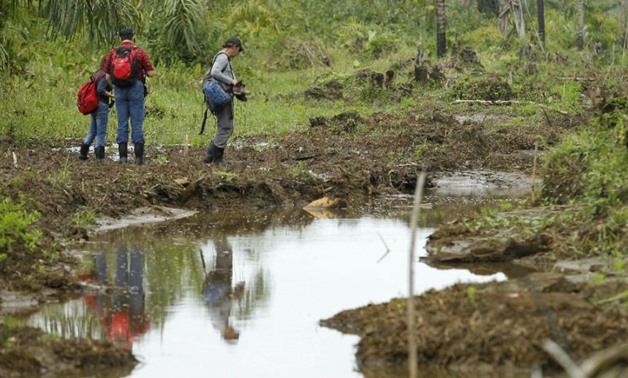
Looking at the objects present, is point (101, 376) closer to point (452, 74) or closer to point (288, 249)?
point (288, 249)

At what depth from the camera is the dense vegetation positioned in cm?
1399

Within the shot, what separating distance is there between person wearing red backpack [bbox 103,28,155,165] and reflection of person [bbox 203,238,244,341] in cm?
446

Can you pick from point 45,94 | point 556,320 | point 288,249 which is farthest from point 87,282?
point 45,94

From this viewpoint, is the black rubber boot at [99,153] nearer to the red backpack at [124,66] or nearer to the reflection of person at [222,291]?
the red backpack at [124,66]

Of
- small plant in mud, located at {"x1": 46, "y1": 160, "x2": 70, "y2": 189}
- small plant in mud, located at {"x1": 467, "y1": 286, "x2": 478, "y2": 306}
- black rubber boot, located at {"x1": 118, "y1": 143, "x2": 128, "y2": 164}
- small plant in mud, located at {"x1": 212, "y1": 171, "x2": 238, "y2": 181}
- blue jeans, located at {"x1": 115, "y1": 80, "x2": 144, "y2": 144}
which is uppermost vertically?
blue jeans, located at {"x1": 115, "y1": 80, "x2": 144, "y2": 144}

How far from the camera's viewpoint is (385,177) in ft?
57.6

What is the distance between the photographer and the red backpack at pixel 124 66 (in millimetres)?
16609

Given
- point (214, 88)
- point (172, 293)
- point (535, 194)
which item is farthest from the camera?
point (214, 88)

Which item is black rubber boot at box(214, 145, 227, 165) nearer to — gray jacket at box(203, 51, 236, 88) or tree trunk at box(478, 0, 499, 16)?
gray jacket at box(203, 51, 236, 88)

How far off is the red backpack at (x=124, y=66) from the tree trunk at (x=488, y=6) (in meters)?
33.8

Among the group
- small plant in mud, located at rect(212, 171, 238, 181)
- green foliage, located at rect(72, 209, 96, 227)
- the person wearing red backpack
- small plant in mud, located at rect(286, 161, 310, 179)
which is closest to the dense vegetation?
green foliage, located at rect(72, 209, 96, 227)

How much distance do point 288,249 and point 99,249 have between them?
178 centimetres

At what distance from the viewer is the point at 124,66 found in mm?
16609

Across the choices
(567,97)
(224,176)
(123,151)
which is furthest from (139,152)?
(567,97)
